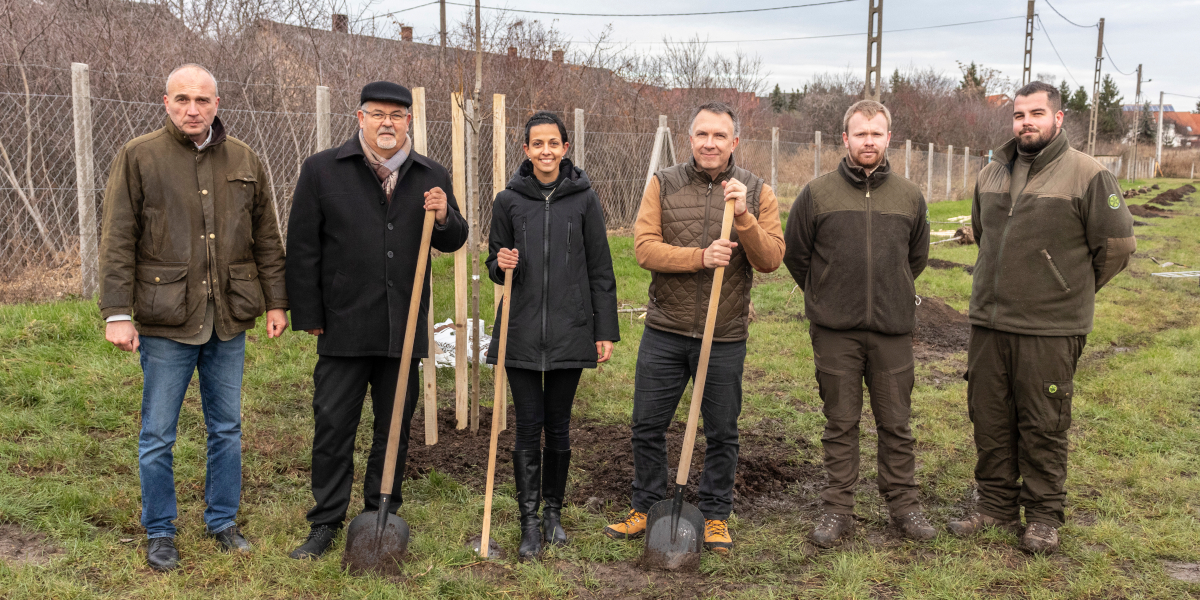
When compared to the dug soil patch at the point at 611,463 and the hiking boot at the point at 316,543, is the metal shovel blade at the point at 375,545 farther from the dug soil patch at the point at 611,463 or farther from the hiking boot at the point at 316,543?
the dug soil patch at the point at 611,463

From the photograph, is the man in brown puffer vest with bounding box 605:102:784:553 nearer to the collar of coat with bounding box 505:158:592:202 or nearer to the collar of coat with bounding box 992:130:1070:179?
the collar of coat with bounding box 505:158:592:202

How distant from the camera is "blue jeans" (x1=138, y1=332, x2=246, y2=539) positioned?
10.8ft

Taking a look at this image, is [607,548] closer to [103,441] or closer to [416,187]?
[416,187]

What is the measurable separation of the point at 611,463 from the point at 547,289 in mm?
1584

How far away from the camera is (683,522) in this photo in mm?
3414

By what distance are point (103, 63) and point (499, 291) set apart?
6750 millimetres

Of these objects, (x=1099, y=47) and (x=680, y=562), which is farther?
(x=1099, y=47)

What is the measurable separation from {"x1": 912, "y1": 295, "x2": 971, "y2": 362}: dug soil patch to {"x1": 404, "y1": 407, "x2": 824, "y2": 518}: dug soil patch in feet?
9.67

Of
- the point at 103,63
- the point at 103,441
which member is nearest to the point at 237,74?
the point at 103,63

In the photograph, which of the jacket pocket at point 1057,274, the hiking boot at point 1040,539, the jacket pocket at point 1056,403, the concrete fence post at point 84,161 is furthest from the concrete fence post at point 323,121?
the hiking boot at point 1040,539

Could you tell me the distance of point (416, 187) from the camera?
11.5 ft

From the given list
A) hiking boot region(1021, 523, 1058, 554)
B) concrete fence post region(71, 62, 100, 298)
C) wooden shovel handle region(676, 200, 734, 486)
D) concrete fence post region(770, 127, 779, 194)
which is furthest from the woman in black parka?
concrete fence post region(770, 127, 779, 194)

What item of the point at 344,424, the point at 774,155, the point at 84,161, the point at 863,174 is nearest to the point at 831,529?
the point at 863,174

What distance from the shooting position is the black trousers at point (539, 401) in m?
3.54
